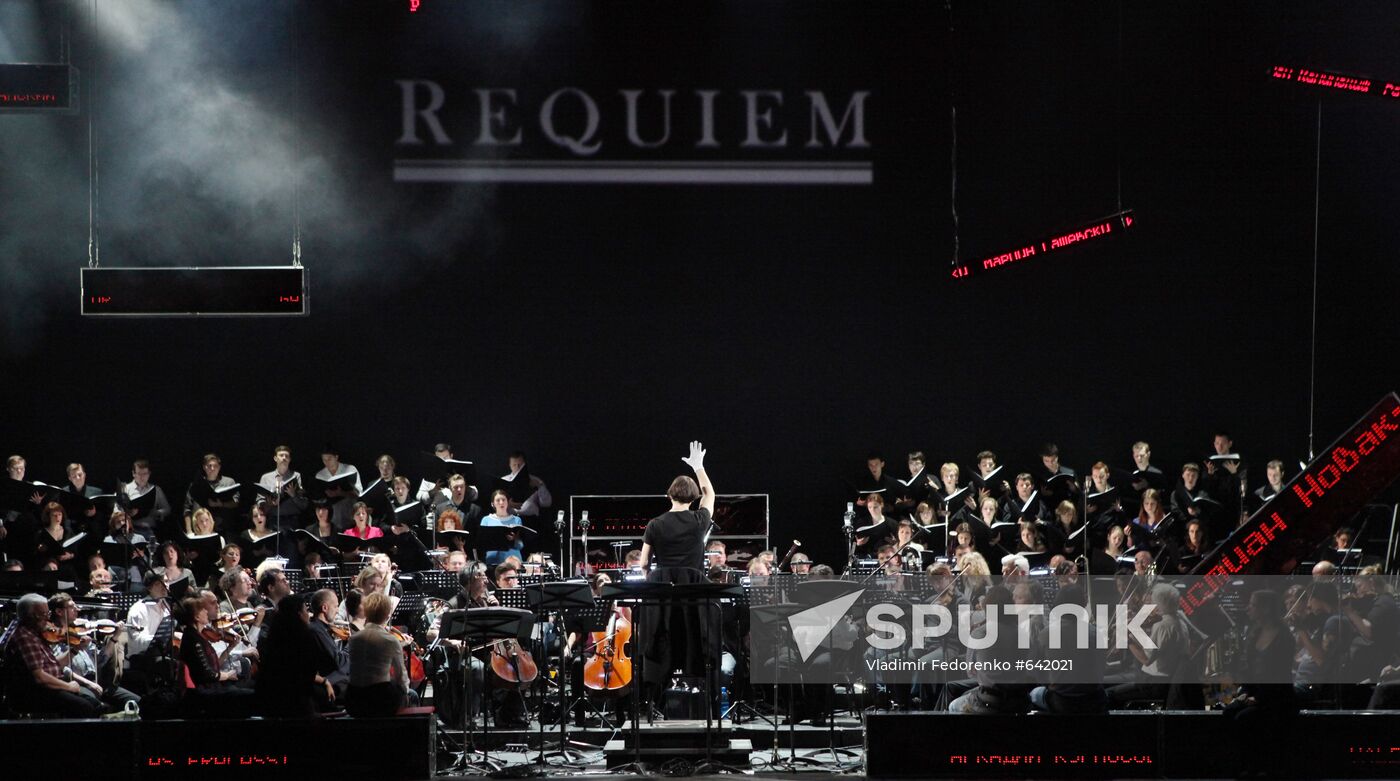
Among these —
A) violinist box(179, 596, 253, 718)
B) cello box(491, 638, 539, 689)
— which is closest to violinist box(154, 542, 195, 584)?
violinist box(179, 596, 253, 718)

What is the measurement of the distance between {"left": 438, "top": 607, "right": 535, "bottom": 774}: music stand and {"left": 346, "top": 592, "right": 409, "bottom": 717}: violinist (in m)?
0.43

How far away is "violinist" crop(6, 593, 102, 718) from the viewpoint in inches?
373

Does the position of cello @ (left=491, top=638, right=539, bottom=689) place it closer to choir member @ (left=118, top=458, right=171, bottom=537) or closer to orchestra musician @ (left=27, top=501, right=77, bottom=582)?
orchestra musician @ (left=27, top=501, right=77, bottom=582)

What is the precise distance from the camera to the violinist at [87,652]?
33.0ft

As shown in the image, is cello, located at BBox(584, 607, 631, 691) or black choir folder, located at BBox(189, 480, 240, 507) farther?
black choir folder, located at BBox(189, 480, 240, 507)

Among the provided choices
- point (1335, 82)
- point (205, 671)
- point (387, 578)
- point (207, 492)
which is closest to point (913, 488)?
point (1335, 82)

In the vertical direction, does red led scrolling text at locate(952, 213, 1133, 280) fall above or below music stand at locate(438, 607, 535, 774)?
above

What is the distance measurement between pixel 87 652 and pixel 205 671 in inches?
95.1

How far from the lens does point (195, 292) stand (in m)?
12.8

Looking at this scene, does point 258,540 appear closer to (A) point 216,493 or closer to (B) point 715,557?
(A) point 216,493

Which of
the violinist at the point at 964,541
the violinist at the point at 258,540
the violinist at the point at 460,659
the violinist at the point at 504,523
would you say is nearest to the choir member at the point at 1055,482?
the violinist at the point at 964,541

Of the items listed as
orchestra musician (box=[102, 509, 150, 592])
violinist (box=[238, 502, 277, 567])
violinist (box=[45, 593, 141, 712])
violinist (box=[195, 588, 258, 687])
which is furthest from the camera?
violinist (box=[238, 502, 277, 567])

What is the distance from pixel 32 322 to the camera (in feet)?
51.4

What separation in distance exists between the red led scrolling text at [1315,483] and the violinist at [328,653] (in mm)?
5128
